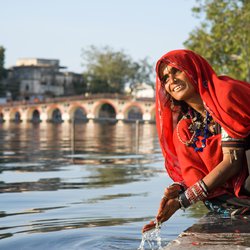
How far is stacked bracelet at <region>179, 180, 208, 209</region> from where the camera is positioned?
3.73 m

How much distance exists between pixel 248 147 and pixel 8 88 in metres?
90.0

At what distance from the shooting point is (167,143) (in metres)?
4.08

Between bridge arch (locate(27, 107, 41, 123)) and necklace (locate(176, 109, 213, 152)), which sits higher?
necklace (locate(176, 109, 213, 152))

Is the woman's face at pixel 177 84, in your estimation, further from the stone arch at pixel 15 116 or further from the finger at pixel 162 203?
the stone arch at pixel 15 116

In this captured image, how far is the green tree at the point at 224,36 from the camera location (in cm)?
3697

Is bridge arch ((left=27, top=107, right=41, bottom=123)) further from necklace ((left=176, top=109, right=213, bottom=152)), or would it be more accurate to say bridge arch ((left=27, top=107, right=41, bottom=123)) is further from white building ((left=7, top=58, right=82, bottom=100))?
necklace ((left=176, top=109, right=213, bottom=152))

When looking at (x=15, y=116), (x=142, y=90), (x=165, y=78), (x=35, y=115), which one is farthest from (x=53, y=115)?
(x=165, y=78)

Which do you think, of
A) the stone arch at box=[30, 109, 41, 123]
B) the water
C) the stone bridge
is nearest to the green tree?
the water

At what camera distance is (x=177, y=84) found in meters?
3.86

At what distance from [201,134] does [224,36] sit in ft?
113

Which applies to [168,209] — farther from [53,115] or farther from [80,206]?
[53,115]

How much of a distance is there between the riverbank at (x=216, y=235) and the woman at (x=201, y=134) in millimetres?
66

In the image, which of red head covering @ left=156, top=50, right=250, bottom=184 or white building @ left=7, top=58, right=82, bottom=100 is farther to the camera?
white building @ left=7, top=58, right=82, bottom=100

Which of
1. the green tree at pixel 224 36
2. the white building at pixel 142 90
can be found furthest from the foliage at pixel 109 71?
the green tree at pixel 224 36
